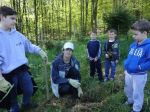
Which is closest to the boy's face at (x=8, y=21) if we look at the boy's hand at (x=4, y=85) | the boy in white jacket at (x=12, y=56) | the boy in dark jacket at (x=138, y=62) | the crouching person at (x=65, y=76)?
the boy in white jacket at (x=12, y=56)

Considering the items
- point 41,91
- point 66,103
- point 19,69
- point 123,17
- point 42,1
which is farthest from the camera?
point 42,1

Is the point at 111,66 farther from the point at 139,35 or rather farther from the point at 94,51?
the point at 139,35

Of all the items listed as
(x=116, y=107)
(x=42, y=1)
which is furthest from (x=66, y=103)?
(x=42, y=1)

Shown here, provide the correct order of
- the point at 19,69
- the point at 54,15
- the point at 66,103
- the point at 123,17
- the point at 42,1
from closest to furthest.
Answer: the point at 19,69
the point at 66,103
the point at 123,17
the point at 42,1
the point at 54,15

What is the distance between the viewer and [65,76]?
6.38m

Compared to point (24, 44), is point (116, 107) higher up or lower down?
lower down

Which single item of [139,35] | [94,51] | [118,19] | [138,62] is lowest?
[94,51]

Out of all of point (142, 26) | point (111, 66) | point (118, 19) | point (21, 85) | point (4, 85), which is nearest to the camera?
point (142, 26)

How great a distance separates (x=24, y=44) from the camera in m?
5.68

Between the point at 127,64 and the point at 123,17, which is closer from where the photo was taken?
the point at 127,64

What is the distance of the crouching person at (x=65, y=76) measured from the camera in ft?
20.4

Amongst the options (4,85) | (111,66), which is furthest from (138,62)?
(111,66)

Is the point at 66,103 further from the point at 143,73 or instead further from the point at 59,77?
the point at 143,73

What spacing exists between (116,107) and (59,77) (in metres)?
1.21
